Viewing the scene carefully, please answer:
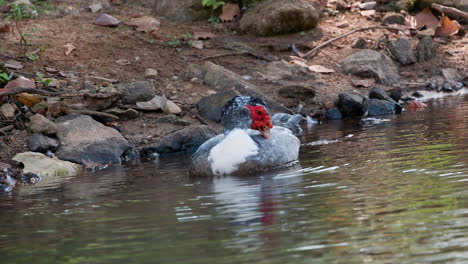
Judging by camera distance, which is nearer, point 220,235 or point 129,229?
point 220,235

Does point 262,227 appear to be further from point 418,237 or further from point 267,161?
point 267,161

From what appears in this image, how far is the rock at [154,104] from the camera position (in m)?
11.6

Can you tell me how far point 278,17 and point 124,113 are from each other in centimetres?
539

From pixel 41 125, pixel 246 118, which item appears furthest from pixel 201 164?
pixel 41 125

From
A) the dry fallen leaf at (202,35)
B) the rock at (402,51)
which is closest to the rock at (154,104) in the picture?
the dry fallen leaf at (202,35)

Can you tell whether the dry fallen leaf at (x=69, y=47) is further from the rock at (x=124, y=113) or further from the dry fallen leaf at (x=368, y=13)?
the dry fallen leaf at (x=368, y=13)

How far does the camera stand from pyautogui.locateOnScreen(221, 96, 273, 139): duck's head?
8.17m

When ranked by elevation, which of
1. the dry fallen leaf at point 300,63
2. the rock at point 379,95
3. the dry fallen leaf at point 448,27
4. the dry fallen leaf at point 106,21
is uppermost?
the dry fallen leaf at point 106,21

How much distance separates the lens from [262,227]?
4945mm

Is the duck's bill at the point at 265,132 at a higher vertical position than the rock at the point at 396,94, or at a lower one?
higher

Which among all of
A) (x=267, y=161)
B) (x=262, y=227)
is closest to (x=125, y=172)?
(x=267, y=161)

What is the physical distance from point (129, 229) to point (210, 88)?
7.91 meters

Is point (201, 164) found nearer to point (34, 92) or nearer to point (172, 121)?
point (172, 121)

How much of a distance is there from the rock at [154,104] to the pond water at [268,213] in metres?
2.71
